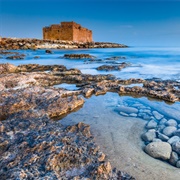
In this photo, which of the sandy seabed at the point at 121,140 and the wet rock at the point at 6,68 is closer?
the sandy seabed at the point at 121,140

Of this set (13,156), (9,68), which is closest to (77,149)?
(13,156)

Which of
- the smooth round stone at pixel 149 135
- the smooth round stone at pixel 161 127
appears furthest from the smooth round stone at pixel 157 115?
the smooth round stone at pixel 149 135

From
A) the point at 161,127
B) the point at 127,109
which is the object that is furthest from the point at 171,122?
the point at 127,109

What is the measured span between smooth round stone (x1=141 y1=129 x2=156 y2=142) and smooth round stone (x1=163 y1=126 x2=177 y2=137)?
0.16 m

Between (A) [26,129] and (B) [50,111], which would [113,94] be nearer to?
(B) [50,111]

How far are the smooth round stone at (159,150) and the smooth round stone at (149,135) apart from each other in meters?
0.22

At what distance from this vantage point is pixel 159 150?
2201mm

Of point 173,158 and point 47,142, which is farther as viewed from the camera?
point 173,158

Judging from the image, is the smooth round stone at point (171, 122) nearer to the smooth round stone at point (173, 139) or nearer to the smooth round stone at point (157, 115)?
the smooth round stone at point (157, 115)

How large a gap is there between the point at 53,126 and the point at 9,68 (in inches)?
245

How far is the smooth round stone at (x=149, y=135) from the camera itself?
254cm

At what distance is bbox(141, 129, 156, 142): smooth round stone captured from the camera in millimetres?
2542

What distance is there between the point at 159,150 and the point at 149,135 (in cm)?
41

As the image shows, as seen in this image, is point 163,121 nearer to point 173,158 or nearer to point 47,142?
point 173,158
